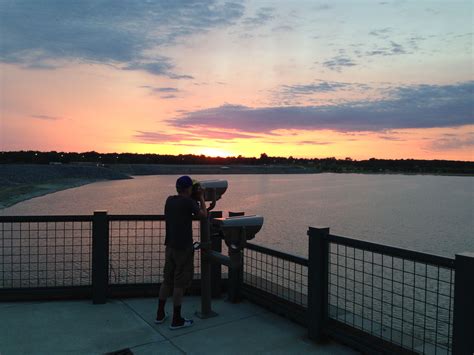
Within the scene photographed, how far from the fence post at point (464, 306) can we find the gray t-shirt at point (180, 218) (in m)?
2.46

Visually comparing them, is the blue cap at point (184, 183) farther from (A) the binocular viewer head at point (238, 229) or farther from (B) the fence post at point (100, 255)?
(B) the fence post at point (100, 255)

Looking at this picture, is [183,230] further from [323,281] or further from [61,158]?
[61,158]

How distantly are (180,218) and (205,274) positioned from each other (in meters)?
0.80

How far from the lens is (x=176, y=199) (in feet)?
15.1

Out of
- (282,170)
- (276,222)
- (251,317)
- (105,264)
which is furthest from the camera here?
(282,170)

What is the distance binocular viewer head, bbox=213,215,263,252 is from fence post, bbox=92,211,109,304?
1663 mm

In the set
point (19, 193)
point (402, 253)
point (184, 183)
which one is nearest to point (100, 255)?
point (184, 183)

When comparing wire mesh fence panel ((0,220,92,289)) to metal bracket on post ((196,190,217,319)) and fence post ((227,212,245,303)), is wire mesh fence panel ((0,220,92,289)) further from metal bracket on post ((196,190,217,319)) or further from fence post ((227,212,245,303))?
fence post ((227,212,245,303))

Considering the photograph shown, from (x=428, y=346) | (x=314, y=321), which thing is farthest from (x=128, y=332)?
(x=428, y=346)

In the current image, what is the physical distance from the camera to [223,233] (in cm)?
462

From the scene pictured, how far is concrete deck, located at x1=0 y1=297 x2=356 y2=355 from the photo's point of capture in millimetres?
4137

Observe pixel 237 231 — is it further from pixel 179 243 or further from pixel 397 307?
pixel 397 307

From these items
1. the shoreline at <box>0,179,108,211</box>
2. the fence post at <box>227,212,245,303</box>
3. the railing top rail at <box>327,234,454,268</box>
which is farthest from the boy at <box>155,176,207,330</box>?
the shoreline at <box>0,179,108,211</box>

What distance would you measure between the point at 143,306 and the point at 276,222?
17681mm
